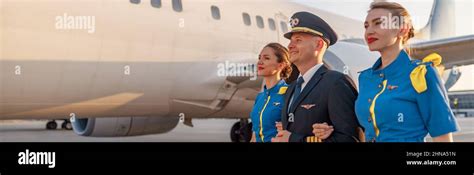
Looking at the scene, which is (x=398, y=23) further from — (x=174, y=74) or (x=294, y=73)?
(x=174, y=74)

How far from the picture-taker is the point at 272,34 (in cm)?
607

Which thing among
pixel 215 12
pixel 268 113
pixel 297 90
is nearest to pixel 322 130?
pixel 297 90

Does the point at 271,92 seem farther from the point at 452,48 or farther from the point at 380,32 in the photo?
the point at 452,48

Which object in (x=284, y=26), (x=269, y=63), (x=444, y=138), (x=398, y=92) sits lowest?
(x=444, y=138)

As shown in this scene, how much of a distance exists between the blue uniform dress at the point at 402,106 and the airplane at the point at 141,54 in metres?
1.33

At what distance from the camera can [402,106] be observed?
1.43 metres

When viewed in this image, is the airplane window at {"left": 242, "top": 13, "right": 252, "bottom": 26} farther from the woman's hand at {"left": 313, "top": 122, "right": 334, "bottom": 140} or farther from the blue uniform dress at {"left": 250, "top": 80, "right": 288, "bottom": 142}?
the woman's hand at {"left": 313, "top": 122, "right": 334, "bottom": 140}

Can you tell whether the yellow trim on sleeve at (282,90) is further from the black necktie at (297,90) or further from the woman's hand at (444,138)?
the woman's hand at (444,138)

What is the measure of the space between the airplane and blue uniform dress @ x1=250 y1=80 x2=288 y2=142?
2.53 ft

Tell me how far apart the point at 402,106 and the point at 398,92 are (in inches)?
1.5

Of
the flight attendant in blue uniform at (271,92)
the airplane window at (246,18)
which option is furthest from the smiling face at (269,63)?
the airplane window at (246,18)

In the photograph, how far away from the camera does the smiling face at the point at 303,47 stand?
1824mm
